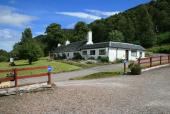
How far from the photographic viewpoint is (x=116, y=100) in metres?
12.2

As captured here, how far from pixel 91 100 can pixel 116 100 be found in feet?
3.84

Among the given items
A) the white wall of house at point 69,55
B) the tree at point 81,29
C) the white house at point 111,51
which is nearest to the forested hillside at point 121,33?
Result: the tree at point 81,29

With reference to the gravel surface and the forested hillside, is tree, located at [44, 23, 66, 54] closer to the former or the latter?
the forested hillside

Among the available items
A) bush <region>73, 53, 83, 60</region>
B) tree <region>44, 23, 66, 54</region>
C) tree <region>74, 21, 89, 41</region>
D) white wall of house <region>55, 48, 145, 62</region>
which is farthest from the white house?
tree <region>74, 21, 89, 41</region>

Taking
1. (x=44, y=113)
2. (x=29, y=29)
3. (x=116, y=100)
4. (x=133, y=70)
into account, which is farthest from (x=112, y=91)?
(x=29, y=29)

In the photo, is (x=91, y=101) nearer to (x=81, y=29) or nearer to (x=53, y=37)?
(x=53, y=37)

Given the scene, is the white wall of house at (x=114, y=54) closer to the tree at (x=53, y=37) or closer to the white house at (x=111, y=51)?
the white house at (x=111, y=51)

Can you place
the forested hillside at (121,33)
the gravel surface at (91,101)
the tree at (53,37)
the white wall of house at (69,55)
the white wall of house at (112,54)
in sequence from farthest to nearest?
the tree at (53,37), the forested hillside at (121,33), the white wall of house at (69,55), the white wall of house at (112,54), the gravel surface at (91,101)

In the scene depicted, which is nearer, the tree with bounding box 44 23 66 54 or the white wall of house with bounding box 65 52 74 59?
the white wall of house with bounding box 65 52 74 59

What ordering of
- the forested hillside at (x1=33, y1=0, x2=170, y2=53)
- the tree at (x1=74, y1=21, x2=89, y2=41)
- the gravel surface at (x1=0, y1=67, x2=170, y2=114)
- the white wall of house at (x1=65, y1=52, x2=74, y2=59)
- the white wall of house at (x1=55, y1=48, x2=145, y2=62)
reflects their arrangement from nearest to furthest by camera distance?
the gravel surface at (x1=0, y1=67, x2=170, y2=114) < the white wall of house at (x1=55, y1=48, x2=145, y2=62) < the white wall of house at (x1=65, y1=52, x2=74, y2=59) < the forested hillside at (x1=33, y1=0, x2=170, y2=53) < the tree at (x1=74, y1=21, x2=89, y2=41)

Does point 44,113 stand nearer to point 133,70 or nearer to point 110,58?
point 133,70

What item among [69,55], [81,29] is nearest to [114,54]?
[69,55]

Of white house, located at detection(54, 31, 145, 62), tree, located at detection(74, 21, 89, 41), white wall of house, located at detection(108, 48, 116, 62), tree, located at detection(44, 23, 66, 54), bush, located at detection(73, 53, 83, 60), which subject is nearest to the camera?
white wall of house, located at detection(108, 48, 116, 62)

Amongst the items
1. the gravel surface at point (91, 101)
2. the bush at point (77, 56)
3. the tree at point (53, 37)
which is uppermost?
the tree at point (53, 37)
